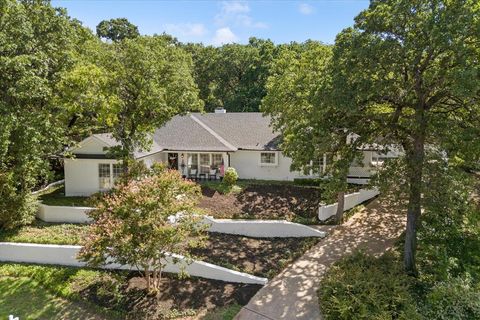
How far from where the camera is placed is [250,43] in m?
55.8

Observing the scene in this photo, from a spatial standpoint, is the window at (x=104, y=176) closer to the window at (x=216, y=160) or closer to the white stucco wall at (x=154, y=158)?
the white stucco wall at (x=154, y=158)

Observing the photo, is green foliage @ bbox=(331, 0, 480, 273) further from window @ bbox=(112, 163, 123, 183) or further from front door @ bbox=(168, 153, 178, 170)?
→ front door @ bbox=(168, 153, 178, 170)

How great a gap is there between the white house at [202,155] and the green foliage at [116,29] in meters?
56.6

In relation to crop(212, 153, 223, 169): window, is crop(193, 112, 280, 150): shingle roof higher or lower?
higher

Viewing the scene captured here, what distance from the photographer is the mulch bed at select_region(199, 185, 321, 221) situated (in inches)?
791

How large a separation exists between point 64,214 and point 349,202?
16.3m

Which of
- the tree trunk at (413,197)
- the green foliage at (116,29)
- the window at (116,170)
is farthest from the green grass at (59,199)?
the green foliage at (116,29)

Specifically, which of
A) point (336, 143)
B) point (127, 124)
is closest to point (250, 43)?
point (127, 124)

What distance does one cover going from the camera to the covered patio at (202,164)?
84.2 ft

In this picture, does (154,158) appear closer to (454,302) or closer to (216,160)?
(216,160)

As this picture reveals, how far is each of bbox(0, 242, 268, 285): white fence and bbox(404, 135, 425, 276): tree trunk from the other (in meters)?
6.24

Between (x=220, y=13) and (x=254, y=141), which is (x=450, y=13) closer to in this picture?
(x=220, y=13)

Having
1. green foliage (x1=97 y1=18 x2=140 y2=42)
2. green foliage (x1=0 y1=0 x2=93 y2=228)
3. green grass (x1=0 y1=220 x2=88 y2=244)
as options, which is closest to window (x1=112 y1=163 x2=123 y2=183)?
green foliage (x1=0 y1=0 x2=93 y2=228)

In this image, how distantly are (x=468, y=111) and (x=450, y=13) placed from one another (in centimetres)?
421
